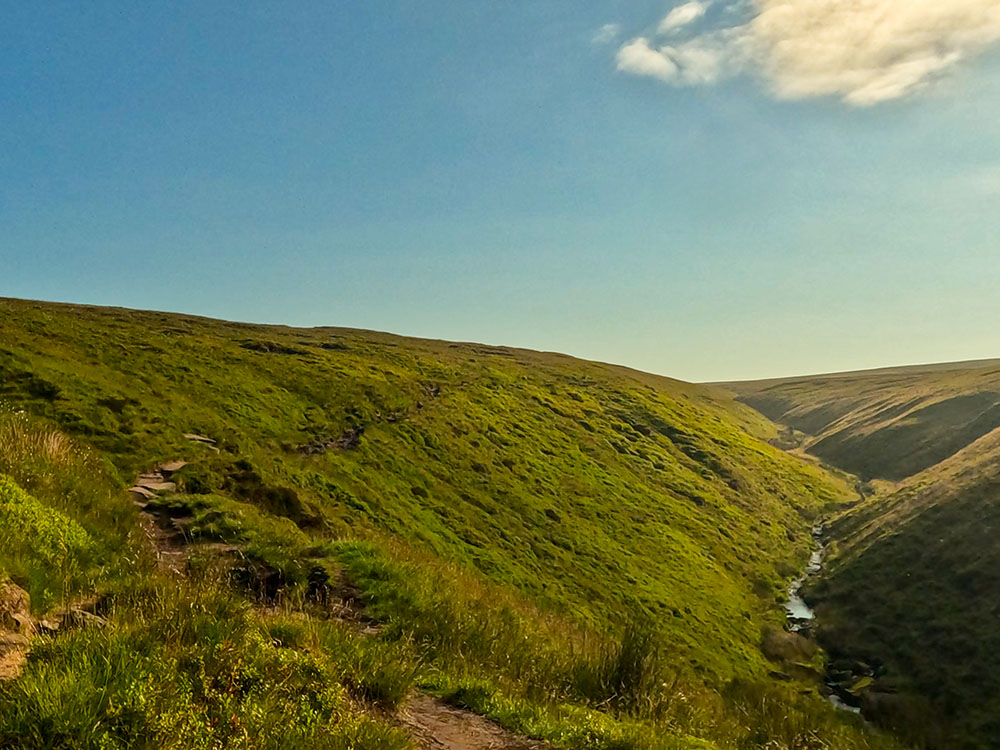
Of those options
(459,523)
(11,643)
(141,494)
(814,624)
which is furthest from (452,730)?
(814,624)

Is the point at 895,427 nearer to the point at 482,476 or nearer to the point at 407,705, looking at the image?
the point at 482,476

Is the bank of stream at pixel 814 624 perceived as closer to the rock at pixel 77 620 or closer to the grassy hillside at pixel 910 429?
the grassy hillside at pixel 910 429

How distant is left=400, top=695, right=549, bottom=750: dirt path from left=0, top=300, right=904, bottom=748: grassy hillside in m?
0.25

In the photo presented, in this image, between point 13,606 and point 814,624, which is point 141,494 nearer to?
point 13,606

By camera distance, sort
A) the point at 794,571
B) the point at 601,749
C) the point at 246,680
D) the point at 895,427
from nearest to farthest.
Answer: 1. the point at 246,680
2. the point at 601,749
3. the point at 794,571
4. the point at 895,427

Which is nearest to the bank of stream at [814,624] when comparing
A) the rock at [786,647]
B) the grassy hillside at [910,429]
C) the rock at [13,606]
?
the rock at [786,647]

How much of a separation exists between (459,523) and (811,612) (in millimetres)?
26841

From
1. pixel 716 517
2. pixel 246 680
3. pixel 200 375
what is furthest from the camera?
pixel 716 517

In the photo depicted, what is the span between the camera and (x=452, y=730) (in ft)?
23.8

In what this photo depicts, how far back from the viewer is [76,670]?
4855mm

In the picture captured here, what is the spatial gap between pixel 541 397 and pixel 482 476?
29.7 metres

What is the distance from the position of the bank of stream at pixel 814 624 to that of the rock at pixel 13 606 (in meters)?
33.4

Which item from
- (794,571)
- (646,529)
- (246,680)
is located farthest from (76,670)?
(794,571)

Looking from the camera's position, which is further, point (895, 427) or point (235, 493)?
point (895, 427)
